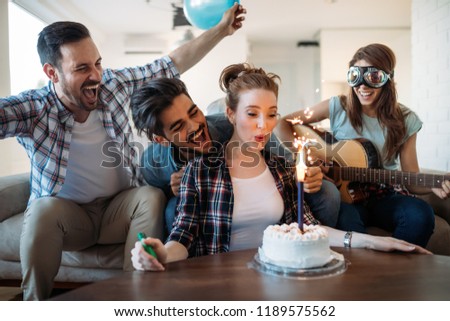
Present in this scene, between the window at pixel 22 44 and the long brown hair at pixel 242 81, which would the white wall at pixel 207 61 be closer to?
the window at pixel 22 44

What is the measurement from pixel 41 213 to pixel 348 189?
1187 millimetres

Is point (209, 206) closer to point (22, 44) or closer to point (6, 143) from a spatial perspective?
point (22, 44)

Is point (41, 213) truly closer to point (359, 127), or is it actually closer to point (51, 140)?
point (51, 140)

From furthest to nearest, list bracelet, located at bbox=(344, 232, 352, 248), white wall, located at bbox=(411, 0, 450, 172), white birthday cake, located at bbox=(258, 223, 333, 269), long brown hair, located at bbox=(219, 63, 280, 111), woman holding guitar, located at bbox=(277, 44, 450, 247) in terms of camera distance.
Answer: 1. white wall, located at bbox=(411, 0, 450, 172)
2. woman holding guitar, located at bbox=(277, 44, 450, 247)
3. long brown hair, located at bbox=(219, 63, 280, 111)
4. bracelet, located at bbox=(344, 232, 352, 248)
5. white birthday cake, located at bbox=(258, 223, 333, 269)

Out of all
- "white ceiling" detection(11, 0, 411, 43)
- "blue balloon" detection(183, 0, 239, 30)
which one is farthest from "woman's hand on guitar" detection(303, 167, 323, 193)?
"white ceiling" detection(11, 0, 411, 43)

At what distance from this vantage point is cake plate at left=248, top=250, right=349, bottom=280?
0.77m

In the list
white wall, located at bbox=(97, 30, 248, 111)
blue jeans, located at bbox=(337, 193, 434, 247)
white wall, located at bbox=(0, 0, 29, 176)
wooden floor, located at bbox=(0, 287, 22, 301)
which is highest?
white wall, located at bbox=(97, 30, 248, 111)

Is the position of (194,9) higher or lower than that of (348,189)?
higher

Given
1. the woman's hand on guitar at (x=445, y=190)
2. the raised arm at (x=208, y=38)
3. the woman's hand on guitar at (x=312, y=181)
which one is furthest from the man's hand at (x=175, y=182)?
the woman's hand on guitar at (x=445, y=190)

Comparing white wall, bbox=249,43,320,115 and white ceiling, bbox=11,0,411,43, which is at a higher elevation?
white ceiling, bbox=11,0,411,43

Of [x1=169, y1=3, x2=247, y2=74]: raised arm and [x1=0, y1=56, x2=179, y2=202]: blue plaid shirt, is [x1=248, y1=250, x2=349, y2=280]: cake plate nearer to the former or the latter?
[x1=0, y1=56, x2=179, y2=202]: blue plaid shirt

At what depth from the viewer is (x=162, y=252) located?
845 millimetres

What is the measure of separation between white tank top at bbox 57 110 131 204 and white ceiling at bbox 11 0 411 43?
3.06ft

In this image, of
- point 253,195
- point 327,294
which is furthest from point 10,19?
point 327,294
